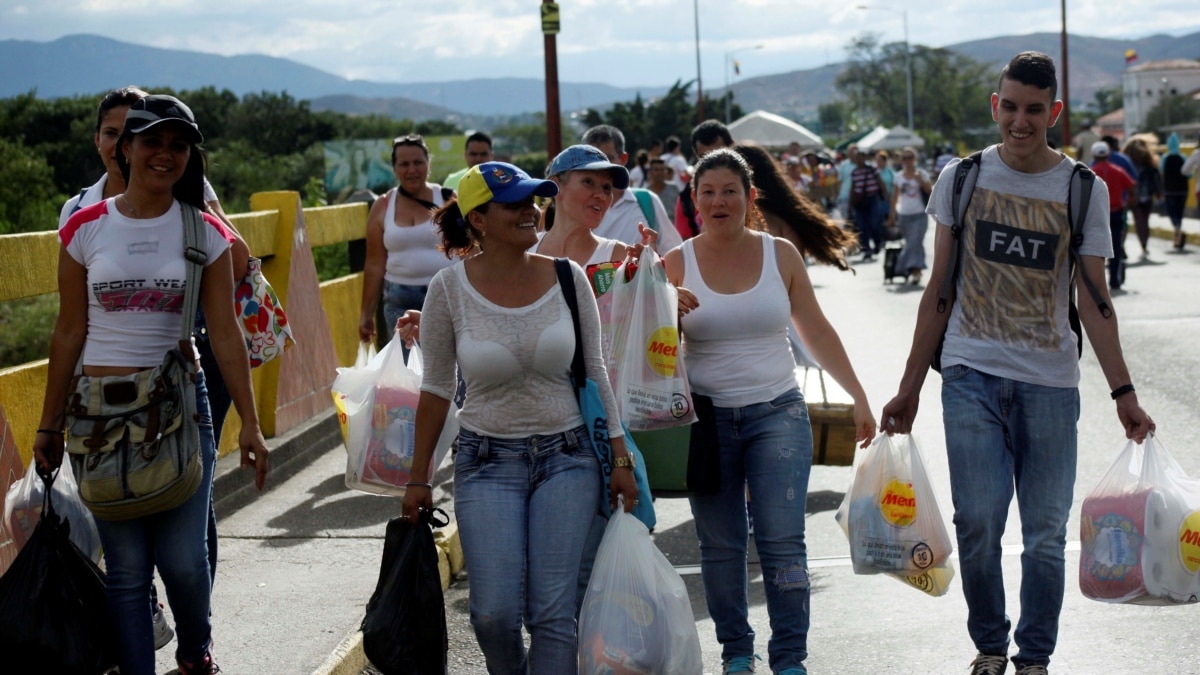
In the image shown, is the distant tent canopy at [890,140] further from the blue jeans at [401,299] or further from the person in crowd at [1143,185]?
the blue jeans at [401,299]

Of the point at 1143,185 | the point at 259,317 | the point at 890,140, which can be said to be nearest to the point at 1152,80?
the point at 890,140

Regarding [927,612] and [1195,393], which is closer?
[927,612]

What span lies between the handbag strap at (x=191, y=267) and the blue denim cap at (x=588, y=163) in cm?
155

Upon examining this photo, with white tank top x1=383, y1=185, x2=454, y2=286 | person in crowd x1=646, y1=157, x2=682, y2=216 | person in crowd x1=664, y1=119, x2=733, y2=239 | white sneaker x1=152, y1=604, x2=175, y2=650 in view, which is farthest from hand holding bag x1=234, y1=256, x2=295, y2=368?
person in crowd x1=646, y1=157, x2=682, y2=216

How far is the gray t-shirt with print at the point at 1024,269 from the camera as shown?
455cm

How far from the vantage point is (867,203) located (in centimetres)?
2448

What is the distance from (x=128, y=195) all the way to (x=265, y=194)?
206 inches

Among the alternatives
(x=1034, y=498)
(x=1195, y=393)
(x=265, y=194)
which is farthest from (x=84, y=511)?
(x=1195, y=393)

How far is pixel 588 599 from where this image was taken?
4230mm

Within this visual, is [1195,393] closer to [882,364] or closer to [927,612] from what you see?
[882,364]

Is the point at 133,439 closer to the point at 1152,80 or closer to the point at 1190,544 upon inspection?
the point at 1190,544

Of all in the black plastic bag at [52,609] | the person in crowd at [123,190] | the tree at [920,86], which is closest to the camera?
the black plastic bag at [52,609]

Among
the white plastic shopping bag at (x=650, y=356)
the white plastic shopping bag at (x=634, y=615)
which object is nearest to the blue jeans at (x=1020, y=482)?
the white plastic shopping bag at (x=650, y=356)

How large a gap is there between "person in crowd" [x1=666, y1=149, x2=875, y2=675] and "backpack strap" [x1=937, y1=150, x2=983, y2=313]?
1.55ft
